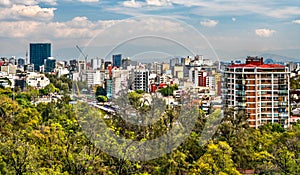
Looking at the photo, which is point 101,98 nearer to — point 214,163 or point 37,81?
point 214,163

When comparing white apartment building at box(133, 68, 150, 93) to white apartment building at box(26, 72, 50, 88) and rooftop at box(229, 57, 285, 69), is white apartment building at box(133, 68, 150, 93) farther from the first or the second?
white apartment building at box(26, 72, 50, 88)

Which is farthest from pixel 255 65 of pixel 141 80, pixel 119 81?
pixel 141 80

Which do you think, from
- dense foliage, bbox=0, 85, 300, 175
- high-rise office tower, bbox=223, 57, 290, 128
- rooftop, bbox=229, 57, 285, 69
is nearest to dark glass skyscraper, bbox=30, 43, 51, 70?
rooftop, bbox=229, 57, 285, 69

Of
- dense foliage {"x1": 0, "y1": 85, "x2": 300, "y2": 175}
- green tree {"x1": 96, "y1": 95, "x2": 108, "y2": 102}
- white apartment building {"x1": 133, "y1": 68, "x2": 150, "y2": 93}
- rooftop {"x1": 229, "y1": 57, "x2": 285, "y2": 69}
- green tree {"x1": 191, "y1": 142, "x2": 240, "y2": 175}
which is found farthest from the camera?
rooftop {"x1": 229, "y1": 57, "x2": 285, "y2": 69}

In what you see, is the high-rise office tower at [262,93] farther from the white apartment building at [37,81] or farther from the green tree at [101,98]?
the white apartment building at [37,81]

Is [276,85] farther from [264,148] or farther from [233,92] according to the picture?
[264,148]

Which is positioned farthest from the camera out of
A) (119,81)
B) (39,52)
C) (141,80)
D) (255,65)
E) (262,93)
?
(39,52)

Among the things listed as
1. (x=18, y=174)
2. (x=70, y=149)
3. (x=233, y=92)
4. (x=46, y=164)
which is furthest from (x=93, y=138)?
(x=233, y=92)
